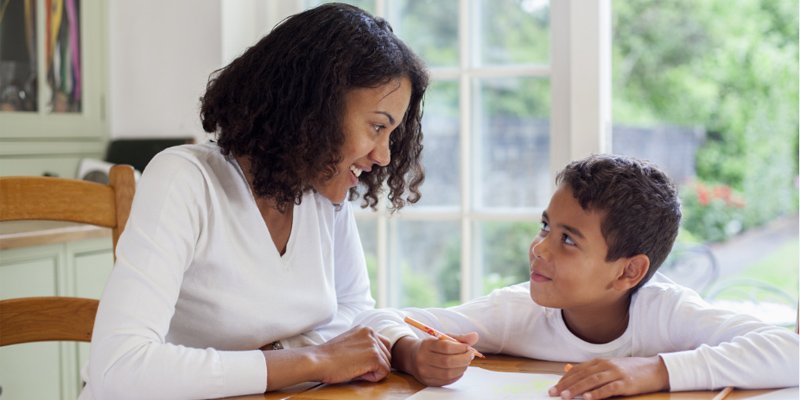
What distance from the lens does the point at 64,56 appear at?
269 centimetres

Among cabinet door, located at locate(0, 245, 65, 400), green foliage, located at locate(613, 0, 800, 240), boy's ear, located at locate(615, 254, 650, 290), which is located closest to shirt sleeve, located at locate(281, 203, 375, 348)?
boy's ear, located at locate(615, 254, 650, 290)

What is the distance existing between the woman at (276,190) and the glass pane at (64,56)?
1434 millimetres

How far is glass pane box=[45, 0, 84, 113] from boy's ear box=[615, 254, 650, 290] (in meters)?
1.95

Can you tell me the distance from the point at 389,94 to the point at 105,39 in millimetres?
1713

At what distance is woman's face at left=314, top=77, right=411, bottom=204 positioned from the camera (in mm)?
1320

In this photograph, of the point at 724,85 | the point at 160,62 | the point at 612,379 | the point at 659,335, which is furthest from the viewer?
the point at 724,85

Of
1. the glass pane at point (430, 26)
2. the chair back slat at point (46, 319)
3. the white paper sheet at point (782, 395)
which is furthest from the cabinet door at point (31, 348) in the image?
the white paper sheet at point (782, 395)

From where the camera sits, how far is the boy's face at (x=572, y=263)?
128cm

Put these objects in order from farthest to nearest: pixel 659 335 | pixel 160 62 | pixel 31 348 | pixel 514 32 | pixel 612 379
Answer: pixel 160 62 → pixel 514 32 → pixel 31 348 → pixel 659 335 → pixel 612 379

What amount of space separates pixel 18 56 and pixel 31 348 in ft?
2.80

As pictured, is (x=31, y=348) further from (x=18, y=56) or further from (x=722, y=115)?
(x=722, y=115)

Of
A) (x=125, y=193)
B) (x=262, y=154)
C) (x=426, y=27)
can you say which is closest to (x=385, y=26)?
(x=262, y=154)

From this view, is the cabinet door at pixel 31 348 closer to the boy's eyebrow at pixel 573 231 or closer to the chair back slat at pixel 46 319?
the chair back slat at pixel 46 319

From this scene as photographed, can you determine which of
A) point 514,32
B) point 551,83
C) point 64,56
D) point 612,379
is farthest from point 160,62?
point 612,379
